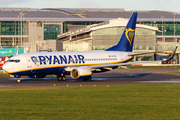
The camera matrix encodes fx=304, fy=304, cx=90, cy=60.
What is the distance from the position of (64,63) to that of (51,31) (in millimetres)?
98082

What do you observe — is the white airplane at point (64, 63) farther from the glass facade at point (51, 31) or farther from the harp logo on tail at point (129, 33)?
the glass facade at point (51, 31)

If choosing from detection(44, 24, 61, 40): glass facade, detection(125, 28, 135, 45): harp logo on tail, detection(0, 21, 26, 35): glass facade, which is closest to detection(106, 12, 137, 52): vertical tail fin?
detection(125, 28, 135, 45): harp logo on tail

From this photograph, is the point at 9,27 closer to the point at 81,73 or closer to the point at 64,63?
the point at 64,63

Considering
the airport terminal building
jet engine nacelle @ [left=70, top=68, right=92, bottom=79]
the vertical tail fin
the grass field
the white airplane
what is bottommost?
the grass field

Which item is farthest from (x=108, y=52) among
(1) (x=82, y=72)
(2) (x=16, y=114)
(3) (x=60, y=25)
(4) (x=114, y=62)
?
(3) (x=60, y=25)

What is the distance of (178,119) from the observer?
14.1 meters

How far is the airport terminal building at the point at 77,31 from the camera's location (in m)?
90.8

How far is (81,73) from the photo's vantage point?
3981 cm

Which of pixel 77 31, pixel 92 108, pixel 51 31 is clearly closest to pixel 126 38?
pixel 92 108

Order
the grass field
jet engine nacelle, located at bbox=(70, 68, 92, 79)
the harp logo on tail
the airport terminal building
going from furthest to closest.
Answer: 1. the airport terminal building
2. the harp logo on tail
3. jet engine nacelle, located at bbox=(70, 68, 92, 79)
4. the grass field

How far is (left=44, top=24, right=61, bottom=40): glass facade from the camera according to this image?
136250 millimetres

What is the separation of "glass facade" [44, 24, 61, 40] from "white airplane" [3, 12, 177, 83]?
92.5 metres

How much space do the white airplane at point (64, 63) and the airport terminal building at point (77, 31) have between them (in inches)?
1728

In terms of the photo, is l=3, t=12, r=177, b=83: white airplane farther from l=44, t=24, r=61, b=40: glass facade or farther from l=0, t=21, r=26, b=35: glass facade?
l=0, t=21, r=26, b=35: glass facade
